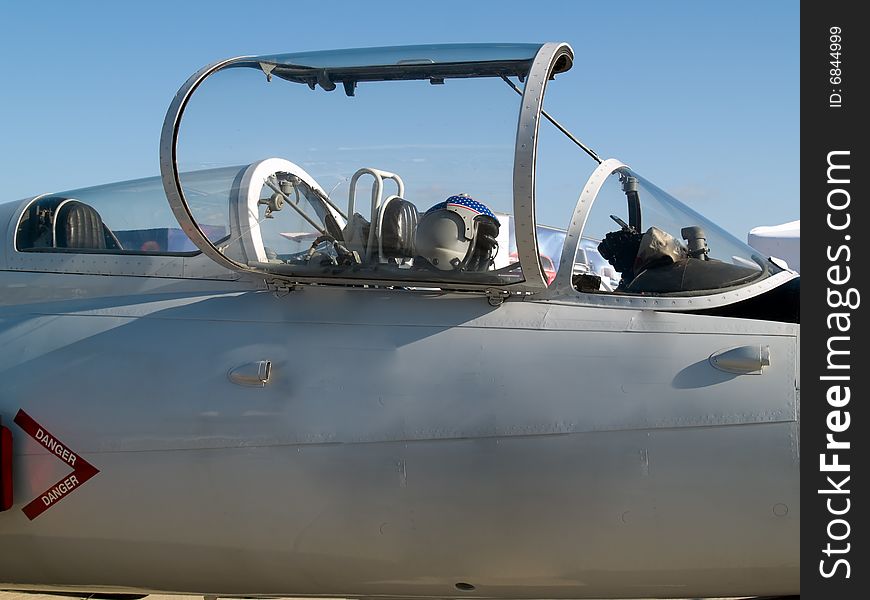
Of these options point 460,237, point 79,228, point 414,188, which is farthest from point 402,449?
point 79,228

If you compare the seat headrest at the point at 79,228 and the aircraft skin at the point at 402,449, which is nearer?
the aircraft skin at the point at 402,449

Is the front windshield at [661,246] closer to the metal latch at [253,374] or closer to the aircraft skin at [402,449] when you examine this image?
the aircraft skin at [402,449]

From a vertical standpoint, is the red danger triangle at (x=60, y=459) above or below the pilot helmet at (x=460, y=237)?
below

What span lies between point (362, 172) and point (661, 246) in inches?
58.0

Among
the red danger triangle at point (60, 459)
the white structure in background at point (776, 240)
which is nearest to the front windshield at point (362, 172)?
the red danger triangle at point (60, 459)

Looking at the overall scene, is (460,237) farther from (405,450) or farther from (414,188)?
(405,450)

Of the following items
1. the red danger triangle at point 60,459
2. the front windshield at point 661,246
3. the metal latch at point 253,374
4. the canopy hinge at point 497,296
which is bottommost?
the red danger triangle at point 60,459

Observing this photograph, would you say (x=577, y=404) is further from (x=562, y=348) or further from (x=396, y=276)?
(x=396, y=276)

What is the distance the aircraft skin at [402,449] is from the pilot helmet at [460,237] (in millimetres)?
168

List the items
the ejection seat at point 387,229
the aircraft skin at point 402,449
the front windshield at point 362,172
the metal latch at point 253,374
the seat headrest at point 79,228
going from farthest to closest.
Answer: the seat headrest at point 79,228 → the ejection seat at point 387,229 → the front windshield at point 362,172 → the metal latch at point 253,374 → the aircraft skin at point 402,449

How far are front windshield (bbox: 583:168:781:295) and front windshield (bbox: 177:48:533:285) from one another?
1.78ft

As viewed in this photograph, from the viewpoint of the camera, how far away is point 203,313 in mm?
4164

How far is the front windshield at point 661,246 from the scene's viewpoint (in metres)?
3.95

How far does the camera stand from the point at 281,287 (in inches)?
164
